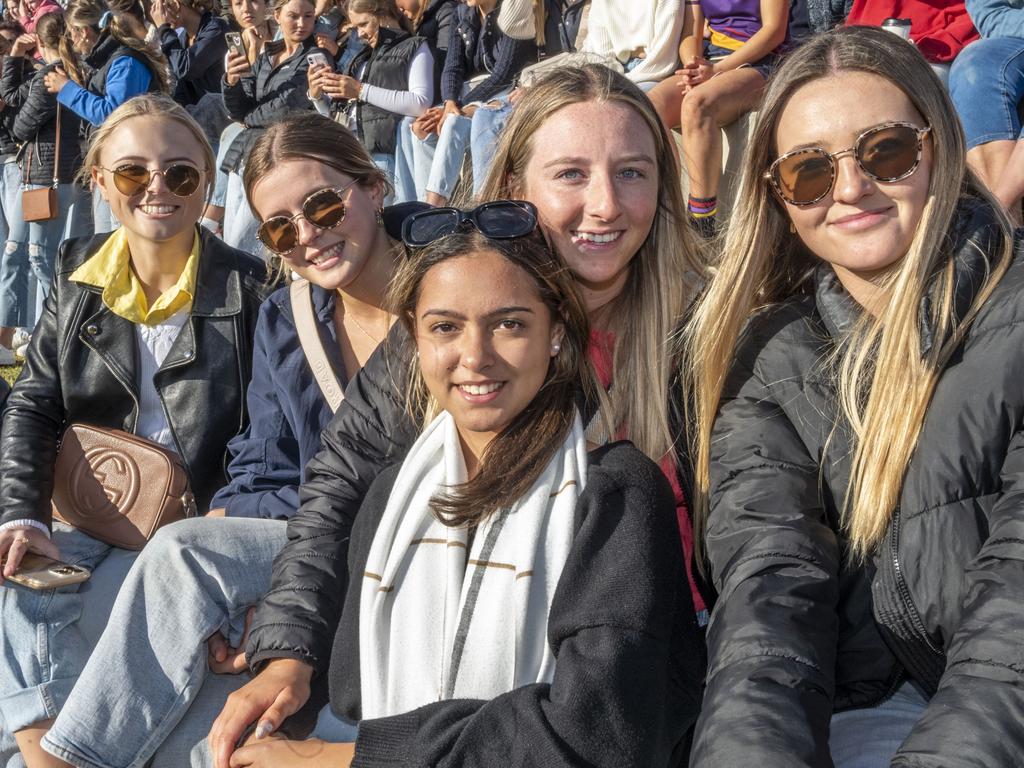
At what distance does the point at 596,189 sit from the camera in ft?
9.45

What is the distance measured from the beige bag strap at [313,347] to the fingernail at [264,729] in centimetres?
95

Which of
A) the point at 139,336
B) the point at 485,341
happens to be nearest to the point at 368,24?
the point at 139,336

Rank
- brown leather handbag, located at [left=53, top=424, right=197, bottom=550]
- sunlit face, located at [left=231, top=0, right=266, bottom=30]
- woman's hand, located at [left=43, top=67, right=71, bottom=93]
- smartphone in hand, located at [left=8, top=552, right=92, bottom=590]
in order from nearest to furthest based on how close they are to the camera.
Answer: smartphone in hand, located at [left=8, top=552, right=92, bottom=590] < brown leather handbag, located at [left=53, top=424, right=197, bottom=550] < woman's hand, located at [left=43, top=67, right=71, bottom=93] < sunlit face, located at [left=231, top=0, right=266, bottom=30]

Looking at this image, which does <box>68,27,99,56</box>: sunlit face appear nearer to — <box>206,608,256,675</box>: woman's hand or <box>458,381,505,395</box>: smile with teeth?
<box>206,608,256,675</box>: woman's hand

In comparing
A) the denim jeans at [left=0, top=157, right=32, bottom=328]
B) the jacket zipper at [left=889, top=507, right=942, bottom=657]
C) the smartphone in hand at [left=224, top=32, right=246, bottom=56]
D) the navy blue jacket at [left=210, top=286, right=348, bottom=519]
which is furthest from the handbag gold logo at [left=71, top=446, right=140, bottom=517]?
the denim jeans at [left=0, top=157, right=32, bottom=328]

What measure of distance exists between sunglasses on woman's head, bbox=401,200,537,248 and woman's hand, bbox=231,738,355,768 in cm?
114

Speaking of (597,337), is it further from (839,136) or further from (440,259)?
(839,136)

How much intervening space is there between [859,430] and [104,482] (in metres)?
2.34

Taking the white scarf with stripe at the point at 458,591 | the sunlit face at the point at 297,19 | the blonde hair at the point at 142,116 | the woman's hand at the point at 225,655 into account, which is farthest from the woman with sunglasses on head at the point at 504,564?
the sunlit face at the point at 297,19

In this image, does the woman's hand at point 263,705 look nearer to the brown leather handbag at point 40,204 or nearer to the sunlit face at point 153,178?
the sunlit face at point 153,178

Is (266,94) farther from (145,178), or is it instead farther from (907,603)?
(907,603)

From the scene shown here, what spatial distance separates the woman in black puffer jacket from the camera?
8086mm

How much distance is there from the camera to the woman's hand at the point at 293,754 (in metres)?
2.36

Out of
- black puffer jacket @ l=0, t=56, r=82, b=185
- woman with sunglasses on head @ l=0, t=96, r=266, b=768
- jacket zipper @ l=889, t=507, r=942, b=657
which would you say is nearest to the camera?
jacket zipper @ l=889, t=507, r=942, b=657
